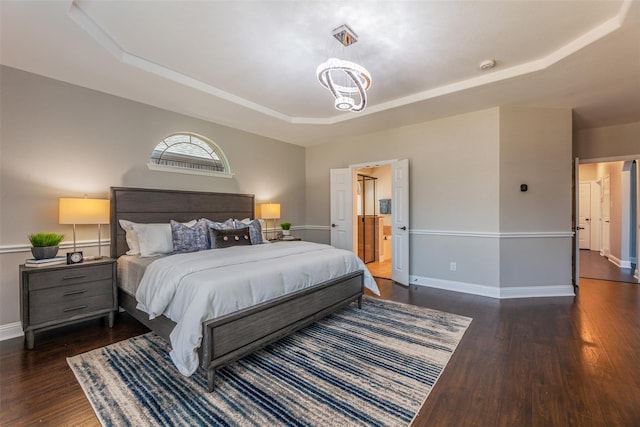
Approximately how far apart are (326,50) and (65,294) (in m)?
3.43

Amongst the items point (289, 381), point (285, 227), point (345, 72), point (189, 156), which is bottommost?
point (289, 381)

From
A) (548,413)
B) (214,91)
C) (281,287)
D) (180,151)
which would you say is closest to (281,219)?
(180,151)

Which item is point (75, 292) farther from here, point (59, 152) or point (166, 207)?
point (59, 152)

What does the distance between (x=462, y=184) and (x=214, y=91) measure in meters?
3.74

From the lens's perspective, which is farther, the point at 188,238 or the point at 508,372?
the point at 188,238

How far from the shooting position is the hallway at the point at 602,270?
498 cm

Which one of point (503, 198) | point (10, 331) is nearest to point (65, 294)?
point (10, 331)

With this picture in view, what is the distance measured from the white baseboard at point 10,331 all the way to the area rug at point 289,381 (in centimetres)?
102

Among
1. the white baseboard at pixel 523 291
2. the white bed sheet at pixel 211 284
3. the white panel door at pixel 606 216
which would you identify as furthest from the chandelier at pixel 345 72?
the white panel door at pixel 606 216

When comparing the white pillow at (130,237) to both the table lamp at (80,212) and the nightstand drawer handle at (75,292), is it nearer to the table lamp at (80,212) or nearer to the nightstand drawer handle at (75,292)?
the table lamp at (80,212)

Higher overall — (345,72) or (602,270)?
(345,72)

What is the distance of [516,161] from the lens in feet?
13.0

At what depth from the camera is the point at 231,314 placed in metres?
2.04

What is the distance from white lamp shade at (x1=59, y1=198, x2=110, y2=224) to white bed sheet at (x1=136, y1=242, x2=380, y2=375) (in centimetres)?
104
